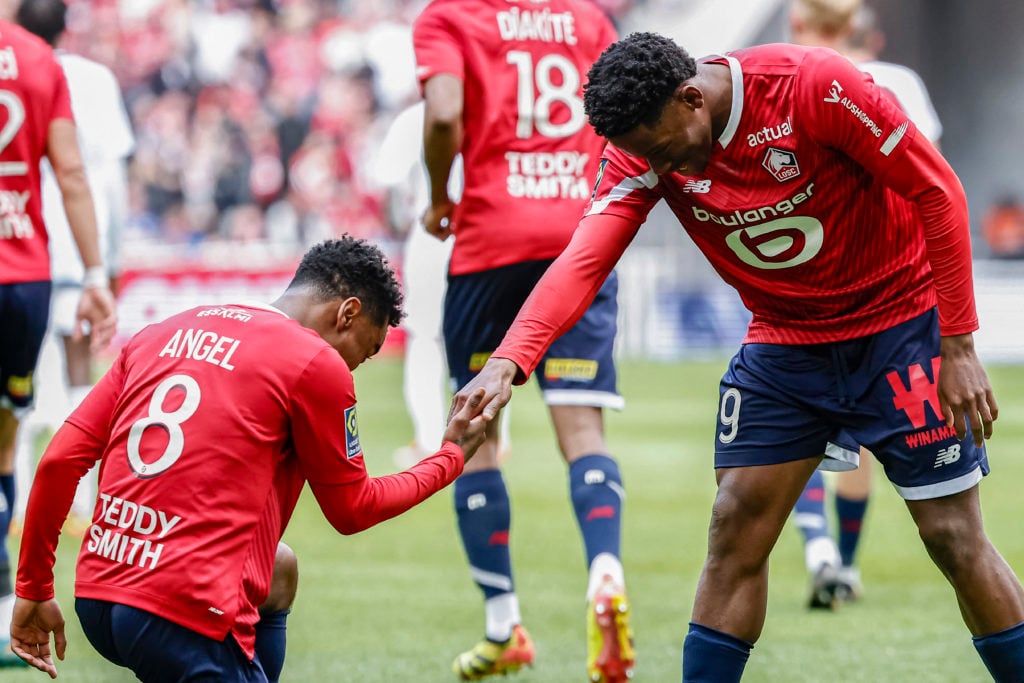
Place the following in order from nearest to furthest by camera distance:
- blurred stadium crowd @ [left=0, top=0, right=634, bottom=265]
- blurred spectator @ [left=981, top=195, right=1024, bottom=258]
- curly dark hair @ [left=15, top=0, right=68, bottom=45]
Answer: curly dark hair @ [left=15, top=0, right=68, bottom=45] < blurred spectator @ [left=981, top=195, right=1024, bottom=258] < blurred stadium crowd @ [left=0, top=0, right=634, bottom=265]

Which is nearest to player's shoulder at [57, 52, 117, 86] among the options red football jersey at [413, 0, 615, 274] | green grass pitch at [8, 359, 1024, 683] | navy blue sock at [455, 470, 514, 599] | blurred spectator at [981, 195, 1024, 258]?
green grass pitch at [8, 359, 1024, 683]

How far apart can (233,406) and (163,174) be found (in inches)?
760

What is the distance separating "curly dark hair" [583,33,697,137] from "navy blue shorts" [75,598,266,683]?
4.93ft

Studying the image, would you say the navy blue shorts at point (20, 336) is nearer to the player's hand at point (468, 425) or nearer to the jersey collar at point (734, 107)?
the player's hand at point (468, 425)

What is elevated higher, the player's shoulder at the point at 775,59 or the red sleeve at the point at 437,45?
the player's shoulder at the point at 775,59

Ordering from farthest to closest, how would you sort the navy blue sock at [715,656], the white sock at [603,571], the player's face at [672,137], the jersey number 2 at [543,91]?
the jersey number 2 at [543,91], the white sock at [603,571], the navy blue sock at [715,656], the player's face at [672,137]

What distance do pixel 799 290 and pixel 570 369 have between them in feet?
4.54

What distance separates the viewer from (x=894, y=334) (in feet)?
12.5

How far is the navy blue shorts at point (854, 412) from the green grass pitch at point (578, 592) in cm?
133

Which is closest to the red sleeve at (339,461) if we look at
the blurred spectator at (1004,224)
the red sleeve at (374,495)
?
the red sleeve at (374,495)

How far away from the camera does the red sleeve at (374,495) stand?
3.40 metres

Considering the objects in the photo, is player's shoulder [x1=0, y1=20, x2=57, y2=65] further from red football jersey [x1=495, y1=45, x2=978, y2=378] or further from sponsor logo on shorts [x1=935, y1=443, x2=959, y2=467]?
sponsor logo on shorts [x1=935, y1=443, x2=959, y2=467]

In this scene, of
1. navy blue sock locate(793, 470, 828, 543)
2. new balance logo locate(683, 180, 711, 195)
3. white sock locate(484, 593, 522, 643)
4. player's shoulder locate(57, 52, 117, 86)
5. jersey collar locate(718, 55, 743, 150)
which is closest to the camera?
jersey collar locate(718, 55, 743, 150)

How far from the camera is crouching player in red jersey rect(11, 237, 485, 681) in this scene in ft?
10.5
